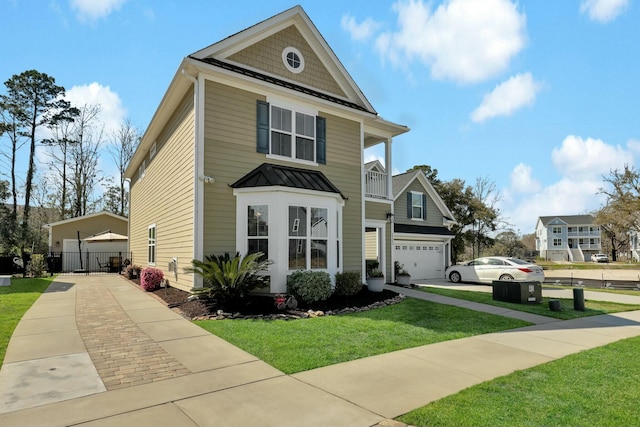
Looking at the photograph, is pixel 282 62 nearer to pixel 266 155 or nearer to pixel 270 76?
pixel 270 76

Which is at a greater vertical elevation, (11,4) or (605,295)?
(11,4)

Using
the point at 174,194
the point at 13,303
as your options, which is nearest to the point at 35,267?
the point at 13,303

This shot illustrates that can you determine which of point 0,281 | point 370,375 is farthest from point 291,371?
point 0,281

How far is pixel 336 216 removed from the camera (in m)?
11.6

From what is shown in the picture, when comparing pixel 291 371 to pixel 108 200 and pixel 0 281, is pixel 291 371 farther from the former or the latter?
pixel 108 200

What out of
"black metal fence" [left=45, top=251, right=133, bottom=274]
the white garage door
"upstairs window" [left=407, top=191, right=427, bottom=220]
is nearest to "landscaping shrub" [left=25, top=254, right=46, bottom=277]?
"black metal fence" [left=45, top=251, right=133, bottom=274]

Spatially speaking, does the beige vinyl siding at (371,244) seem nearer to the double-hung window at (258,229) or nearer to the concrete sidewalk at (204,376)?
the double-hung window at (258,229)

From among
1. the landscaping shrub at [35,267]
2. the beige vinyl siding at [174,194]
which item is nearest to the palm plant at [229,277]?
the beige vinyl siding at [174,194]

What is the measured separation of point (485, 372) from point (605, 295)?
42.3 ft

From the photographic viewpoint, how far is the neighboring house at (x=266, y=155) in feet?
33.7

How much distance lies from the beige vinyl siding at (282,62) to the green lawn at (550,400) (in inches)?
410

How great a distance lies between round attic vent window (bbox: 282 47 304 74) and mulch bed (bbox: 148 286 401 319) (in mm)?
7346

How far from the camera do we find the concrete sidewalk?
3.82 m

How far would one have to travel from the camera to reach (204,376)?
487 centimetres
